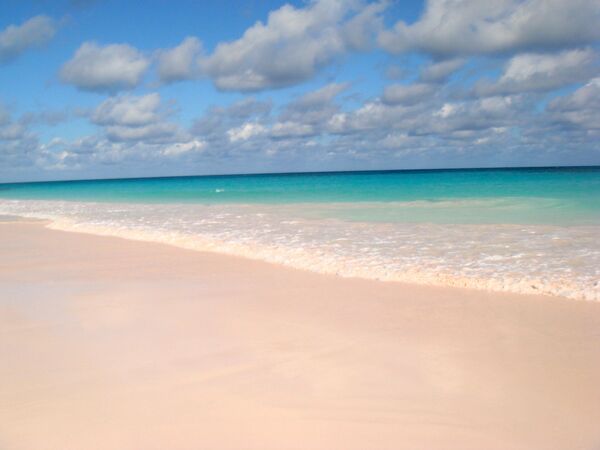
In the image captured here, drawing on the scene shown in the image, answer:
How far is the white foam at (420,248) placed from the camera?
7607mm

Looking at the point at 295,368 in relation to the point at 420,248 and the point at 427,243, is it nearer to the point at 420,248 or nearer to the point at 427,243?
the point at 420,248

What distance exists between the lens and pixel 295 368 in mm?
4398

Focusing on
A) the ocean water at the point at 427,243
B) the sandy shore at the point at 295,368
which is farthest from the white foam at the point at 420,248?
the sandy shore at the point at 295,368

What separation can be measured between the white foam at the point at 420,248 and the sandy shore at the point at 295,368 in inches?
30.4

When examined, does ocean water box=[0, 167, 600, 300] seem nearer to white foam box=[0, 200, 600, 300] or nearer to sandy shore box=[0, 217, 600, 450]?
white foam box=[0, 200, 600, 300]

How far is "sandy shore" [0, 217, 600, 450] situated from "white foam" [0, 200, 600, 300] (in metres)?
0.77

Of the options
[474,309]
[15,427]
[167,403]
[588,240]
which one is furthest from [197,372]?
[588,240]

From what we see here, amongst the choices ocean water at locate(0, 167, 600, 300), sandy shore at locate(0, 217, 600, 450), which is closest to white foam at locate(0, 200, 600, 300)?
ocean water at locate(0, 167, 600, 300)

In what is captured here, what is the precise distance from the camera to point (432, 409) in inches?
142

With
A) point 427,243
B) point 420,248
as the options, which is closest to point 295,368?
point 420,248

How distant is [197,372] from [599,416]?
317 cm

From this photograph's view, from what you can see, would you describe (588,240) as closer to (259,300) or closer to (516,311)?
(516,311)

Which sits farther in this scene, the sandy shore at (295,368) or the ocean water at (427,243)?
the ocean water at (427,243)

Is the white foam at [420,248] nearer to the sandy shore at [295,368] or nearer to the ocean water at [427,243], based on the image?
the ocean water at [427,243]
